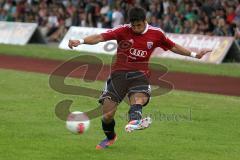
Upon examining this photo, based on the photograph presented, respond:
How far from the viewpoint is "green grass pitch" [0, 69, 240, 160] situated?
Answer: 408 inches

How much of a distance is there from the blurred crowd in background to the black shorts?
1456cm

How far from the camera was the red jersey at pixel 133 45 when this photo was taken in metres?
10.5

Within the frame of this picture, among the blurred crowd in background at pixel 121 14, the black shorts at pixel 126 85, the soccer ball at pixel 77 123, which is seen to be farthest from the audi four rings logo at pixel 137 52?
the blurred crowd in background at pixel 121 14

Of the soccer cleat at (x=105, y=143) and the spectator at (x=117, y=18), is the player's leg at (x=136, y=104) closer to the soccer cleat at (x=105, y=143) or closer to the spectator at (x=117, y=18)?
the soccer cleat at (x=105, y=143)

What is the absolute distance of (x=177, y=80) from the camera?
2036 centimetres

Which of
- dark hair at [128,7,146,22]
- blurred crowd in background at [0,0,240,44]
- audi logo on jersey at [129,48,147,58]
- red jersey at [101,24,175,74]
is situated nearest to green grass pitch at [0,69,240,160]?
red jersey at [101,24,175,74]

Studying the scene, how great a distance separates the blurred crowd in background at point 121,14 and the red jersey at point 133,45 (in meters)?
14.4

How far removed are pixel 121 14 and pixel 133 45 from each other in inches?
751

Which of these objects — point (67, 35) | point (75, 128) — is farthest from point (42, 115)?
point (67, 35)

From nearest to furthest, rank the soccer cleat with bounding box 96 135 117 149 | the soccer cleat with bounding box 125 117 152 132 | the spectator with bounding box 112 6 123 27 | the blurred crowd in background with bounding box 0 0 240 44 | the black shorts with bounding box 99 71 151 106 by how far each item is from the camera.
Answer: the soccer cleat with bounding box 125 117 152 132, the black shorts with bounding box 99 71 151 106, the soccer cleat with bounding box 96 135 117 149, the blurred crowd in background with bounding box 0 0 240 44, the spectator with bounding box 112 6 123 27

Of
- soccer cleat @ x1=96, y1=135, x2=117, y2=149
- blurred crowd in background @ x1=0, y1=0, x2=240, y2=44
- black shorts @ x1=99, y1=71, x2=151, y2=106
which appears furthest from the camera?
blurred crowd in background @ x1=0, y1=0, x2=240, y2=44

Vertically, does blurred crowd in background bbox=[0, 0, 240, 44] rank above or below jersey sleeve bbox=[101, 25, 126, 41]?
below

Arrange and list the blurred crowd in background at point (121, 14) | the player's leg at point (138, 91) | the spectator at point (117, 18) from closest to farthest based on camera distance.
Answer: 1. the player's leg at point (138, 91)
2. the blurred crowd in background at point (121, 14)
3. the spectator at point (117, 18)

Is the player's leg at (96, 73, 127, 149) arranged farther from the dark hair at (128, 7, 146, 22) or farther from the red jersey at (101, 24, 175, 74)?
the dark hair at (128, 7, 146, 22)
